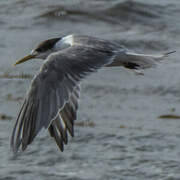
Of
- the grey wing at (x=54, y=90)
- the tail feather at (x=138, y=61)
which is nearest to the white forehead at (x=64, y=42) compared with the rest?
the tail feather at (x=138, y=61)

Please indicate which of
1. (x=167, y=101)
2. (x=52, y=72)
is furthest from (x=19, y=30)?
(x=52, y=72)

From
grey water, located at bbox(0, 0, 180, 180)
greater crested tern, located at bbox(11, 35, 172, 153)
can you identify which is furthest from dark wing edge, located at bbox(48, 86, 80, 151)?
grey water, located at bbox(0, 0, 180, 180)

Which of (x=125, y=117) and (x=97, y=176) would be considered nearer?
(x=97, y=176)

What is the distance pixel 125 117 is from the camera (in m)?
6.69

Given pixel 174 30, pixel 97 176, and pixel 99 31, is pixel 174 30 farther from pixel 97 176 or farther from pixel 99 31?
pixel 97 176

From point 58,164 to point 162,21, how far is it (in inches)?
209

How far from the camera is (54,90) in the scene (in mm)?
4418

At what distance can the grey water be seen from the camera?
5500 millimetres

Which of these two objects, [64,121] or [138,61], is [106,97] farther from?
[64,121]

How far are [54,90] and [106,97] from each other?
2.93m

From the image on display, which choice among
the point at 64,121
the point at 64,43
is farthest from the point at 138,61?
→ the point at 64,121

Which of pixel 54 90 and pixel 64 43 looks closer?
pixel 54 90

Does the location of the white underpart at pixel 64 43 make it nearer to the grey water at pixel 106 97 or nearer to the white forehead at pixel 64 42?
the white forehead at pixel 64 42

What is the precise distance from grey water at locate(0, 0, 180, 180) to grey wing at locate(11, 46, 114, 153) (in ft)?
2.70
